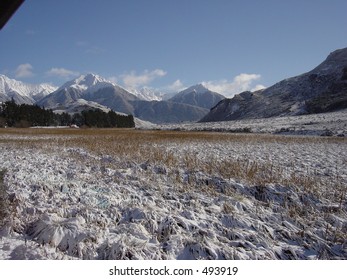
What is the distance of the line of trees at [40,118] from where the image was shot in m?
109

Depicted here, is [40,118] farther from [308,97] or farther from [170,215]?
[308,97]

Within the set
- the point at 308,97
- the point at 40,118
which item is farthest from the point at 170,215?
the point at 308,97

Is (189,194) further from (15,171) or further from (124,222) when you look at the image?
(15,171)

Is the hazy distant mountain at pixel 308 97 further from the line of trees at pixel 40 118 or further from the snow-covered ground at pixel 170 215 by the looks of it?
the snow-covered ground at pixel 170 215

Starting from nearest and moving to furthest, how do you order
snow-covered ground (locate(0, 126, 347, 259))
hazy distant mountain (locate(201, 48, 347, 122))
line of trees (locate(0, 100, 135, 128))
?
snow-covered ground (locate(0, 126, 347, 259))
line of trees (locate(0, 100, 135, 128))
hazy distant mountain (locate(201, 48, 347, 122))

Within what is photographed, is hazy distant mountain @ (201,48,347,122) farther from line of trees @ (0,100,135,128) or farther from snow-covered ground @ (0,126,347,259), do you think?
snow-covered ground @ (0,126,347,259)

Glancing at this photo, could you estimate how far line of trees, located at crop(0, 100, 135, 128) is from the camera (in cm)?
10900

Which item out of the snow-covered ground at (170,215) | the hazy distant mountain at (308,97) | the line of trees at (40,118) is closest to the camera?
the snow-covered ground at (170,215)

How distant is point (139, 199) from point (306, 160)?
38.4ft

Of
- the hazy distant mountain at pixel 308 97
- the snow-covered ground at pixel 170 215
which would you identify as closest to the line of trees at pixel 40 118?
the hazy distant mountain at pixel 308 97

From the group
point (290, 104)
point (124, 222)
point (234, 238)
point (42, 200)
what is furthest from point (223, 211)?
point (290, 104)

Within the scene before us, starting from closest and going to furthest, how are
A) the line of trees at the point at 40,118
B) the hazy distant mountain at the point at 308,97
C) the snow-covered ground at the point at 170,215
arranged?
the snow-covered ground at the point at 170,215
the line of trees at the point at 40,118
the hazy distant mountain at the point at 308,97

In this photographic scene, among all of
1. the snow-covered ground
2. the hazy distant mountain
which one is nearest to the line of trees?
the hazy distant mountain

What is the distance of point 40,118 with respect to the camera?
119812mm
